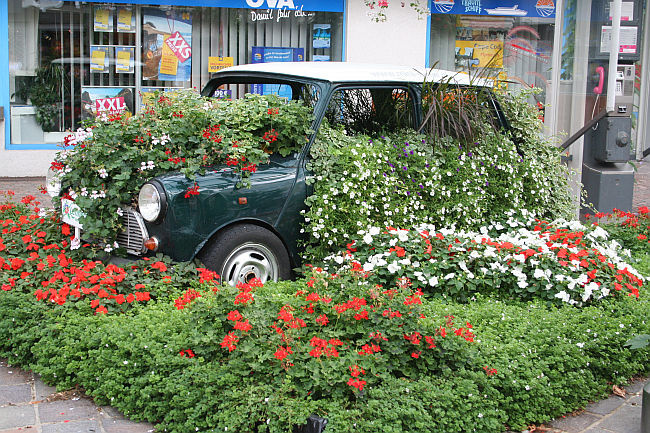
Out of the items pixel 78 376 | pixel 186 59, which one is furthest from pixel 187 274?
pixel 186 59

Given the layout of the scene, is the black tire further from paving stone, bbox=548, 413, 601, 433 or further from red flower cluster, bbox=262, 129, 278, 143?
paving stone, bbox=548, 413, 601, 433

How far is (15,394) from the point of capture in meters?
4.37

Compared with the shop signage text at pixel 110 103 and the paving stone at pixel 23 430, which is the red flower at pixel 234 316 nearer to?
the paving stone at pixel 23 430

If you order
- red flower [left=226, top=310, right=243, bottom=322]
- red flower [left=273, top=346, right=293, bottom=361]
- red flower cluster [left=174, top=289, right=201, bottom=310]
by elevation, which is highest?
red flower [left=226, top=310, right=243, bottom=322]

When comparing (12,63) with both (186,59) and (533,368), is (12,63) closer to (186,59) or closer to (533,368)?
(186,59)

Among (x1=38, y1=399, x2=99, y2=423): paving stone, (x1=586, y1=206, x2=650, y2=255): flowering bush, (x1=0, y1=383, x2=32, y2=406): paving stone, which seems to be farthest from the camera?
(x1=586, y1=206, x2=650, y2=255): flowering bush

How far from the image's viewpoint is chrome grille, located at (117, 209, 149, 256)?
17.7 feet

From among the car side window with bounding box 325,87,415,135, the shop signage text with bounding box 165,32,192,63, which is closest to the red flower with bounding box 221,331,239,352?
the car side window with bounding box 325,87,415,135

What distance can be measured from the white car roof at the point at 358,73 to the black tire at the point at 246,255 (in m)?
1.37

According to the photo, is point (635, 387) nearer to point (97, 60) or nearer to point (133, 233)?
point (133, 233)

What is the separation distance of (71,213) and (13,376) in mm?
1481

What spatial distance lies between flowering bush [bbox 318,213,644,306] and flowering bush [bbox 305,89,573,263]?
0.79ft

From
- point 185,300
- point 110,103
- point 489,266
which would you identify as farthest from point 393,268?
point 110,103

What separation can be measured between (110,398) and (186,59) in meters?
9.09
